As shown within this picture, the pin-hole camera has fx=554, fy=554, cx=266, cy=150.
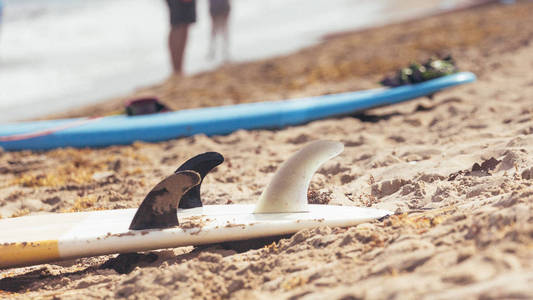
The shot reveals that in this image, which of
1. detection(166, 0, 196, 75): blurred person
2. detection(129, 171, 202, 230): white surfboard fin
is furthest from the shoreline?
detection(129, 171, 202, 230): white surfboard fin

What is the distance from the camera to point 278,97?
5.14m

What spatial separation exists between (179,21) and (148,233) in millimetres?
4312

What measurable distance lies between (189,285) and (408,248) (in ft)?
2.38

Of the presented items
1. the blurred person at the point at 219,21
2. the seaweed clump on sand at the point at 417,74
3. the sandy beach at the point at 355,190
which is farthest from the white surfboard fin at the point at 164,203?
the blurred person at the point at 219,21

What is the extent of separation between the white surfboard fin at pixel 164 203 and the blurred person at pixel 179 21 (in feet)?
13.8

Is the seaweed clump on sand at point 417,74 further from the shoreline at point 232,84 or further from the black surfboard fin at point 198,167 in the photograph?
the black surfboard fin at point 198,167

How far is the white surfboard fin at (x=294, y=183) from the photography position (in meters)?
2.34

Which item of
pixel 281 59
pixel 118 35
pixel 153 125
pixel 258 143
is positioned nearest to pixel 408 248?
pixel 258 143

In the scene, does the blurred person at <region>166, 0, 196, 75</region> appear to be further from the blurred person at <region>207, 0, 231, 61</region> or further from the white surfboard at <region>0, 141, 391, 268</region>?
the white surfboard at <region>0, 141, 391, 268</region>

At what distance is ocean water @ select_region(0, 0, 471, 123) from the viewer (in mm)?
7242

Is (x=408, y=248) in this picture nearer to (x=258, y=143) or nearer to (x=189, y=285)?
(x=189, y=285)

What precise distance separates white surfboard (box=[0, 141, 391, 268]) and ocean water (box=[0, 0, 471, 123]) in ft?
13.5

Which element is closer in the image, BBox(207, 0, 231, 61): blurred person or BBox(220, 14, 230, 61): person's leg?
BBox(207, 0, 231, 61): blurred person

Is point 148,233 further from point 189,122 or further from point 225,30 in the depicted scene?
point 225,30
